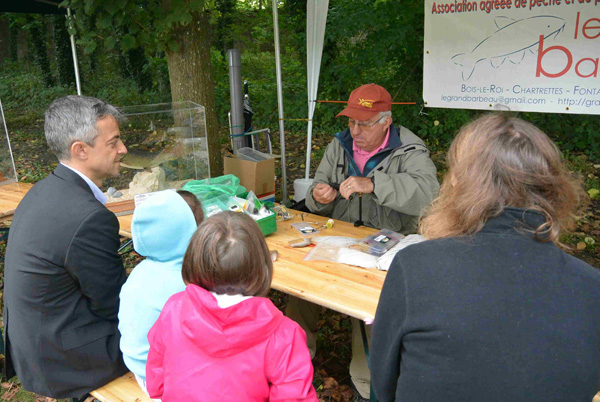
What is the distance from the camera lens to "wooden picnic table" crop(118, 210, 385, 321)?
1924mm

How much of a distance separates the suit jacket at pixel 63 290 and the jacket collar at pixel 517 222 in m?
1.41

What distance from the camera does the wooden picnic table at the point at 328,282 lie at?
6.31 ft

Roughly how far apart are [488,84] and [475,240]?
3166mm

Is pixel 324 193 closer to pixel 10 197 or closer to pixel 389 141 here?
pixel 389 141

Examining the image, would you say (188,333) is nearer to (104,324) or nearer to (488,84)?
(104,324)

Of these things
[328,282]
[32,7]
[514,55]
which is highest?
[32,7]

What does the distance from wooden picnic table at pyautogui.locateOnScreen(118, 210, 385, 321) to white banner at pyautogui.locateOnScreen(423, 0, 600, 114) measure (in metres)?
1.80

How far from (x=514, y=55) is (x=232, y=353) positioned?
11.1 ft

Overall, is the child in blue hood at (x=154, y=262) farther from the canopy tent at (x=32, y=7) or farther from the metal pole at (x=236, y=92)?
the canopy tent at (x=32, y=7)

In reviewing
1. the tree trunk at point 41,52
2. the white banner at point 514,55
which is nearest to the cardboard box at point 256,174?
the white banner at point 514,55

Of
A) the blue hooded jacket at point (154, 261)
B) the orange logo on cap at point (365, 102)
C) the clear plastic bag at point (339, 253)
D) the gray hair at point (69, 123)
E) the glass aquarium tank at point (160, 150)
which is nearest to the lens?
the blue hooded jacket at point (154, 261)

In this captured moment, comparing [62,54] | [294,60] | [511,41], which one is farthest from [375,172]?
[62,54]

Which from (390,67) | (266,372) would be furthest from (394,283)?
(390,67)

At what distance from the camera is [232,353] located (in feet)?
4.32
